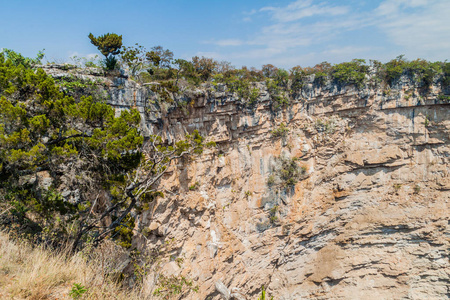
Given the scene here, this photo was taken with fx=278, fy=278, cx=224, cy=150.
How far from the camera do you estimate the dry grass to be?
4250mm

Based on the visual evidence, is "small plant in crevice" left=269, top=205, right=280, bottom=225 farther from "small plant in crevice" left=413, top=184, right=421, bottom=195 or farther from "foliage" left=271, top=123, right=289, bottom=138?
"small plant in crevice" left=413, top=184, right=421, bottom=195

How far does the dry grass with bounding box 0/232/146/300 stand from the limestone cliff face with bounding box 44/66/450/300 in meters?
10.1

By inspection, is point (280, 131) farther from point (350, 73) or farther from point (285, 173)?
point (350, 73)

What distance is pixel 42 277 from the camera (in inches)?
178

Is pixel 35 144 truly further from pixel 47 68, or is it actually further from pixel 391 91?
pixel 391 91

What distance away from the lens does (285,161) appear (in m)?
16.3

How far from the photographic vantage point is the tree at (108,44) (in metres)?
10.7

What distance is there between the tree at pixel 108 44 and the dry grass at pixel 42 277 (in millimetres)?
7215

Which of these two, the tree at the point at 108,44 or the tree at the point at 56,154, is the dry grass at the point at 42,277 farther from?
the tree at the point at 108,44

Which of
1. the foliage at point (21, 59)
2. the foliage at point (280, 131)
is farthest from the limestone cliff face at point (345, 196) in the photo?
the foliage at point (21, 59)

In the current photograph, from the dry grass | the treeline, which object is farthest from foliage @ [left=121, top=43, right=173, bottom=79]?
the dry grass

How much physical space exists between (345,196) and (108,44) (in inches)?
590

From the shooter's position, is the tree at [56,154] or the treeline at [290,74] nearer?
the tree at [56,154]

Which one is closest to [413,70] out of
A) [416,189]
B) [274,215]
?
[416,189]
